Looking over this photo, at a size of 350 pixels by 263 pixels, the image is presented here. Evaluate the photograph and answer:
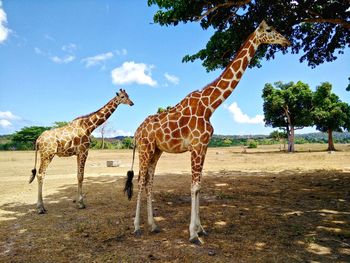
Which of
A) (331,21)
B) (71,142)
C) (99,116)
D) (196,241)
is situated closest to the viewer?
(196,241)

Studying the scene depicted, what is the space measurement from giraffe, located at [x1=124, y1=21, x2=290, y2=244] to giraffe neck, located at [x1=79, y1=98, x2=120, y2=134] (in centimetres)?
297

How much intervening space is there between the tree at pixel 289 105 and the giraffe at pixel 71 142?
113 feet

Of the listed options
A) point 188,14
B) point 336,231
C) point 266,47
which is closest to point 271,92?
point 266,47

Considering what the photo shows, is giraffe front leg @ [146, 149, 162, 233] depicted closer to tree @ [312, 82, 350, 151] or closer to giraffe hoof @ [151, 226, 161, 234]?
giraffe hoof @ [151, 226, 161, 234]

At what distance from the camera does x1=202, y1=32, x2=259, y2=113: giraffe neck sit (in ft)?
21.0

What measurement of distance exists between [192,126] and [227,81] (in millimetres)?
1412

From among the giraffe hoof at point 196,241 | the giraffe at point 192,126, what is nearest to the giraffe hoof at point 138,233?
the giraffe at point 192,126

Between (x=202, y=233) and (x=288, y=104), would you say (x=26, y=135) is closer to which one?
(x=288, y=104)

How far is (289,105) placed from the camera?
40.9 meters

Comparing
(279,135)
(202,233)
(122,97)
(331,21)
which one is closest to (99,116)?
(122,97)

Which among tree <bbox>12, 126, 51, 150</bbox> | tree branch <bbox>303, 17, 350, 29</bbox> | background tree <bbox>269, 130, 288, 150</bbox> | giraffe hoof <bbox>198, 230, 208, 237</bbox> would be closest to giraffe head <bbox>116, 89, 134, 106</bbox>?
giraffe hoof <bbox>198, 230, 208, 237</bbox>

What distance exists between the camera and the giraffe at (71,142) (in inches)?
329

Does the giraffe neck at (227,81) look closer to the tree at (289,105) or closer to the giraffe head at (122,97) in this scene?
the giraffe head at (122,97)

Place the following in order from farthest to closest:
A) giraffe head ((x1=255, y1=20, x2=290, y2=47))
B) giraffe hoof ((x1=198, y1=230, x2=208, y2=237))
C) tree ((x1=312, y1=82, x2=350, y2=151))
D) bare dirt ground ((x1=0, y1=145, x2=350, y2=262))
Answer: tree ((x1=312, y1=82, x2=350, y2=151)), giraffe head ((x1=255, y1=20, x2=290, y2=47)), giraffe hoof ((x1=198, y1=230, x2=208, y2=237)), bare dirt ground ((x1=0, y1=145, x2=350, y2=262))
